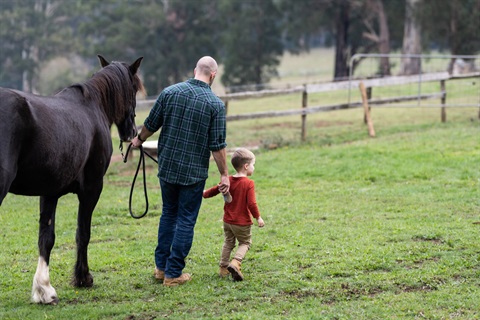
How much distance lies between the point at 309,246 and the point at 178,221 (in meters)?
1.85

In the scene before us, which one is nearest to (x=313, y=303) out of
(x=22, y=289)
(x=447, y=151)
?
(x=22, y=289)

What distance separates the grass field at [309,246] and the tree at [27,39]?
35.8m

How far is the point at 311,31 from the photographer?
41219mm

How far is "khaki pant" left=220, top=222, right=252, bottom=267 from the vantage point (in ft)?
20.4

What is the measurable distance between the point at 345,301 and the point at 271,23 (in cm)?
3680

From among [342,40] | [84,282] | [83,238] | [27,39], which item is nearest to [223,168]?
[83,238]

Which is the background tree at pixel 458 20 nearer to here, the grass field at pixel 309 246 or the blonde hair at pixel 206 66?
the grass field at pixel 309 246

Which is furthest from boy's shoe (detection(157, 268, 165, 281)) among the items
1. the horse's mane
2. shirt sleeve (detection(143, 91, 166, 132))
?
the horse's mane

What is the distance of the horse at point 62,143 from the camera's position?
494cm

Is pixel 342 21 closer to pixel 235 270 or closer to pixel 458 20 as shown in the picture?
pixel 458 20

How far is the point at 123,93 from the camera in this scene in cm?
654

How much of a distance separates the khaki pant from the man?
0.40 m

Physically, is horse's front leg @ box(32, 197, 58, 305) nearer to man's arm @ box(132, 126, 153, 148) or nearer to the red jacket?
man's arm @ box(132, 126, 153, 148)

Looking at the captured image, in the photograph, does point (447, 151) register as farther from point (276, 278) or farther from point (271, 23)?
point (271, 23)
